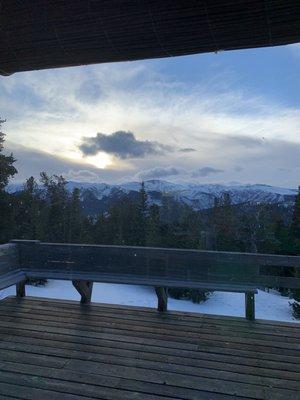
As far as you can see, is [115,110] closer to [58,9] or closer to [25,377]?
[25,377]

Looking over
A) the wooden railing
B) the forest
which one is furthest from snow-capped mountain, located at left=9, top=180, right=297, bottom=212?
the wooden railing

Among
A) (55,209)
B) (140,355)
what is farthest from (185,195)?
(140,355)

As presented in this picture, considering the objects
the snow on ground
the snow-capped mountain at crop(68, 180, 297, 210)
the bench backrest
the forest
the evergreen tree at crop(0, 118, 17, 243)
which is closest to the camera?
the bench backrest

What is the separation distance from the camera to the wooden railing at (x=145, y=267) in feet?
15.6

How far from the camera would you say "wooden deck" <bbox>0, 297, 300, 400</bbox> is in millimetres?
3051

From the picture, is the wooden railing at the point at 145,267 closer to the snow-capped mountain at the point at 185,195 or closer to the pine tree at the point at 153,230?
the pine tree at the point at 153,230

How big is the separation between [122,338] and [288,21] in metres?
3.45

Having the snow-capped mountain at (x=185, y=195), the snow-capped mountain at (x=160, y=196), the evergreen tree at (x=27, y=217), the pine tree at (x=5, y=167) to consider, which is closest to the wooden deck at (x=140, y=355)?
the pine tree at (x=5, y=167)

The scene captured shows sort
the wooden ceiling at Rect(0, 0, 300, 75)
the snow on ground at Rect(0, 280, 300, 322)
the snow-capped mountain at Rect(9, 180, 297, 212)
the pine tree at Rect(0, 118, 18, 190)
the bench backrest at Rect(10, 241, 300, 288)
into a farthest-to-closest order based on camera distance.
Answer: the snow-capped mountain at Rect(9, 180, 297, 212), the pine tree at Rect(0, 118, 18, 190), the snow on ground at Rect(0, 280, 300, 322), the bench backrest at Rect(10, 241, 300, 288), the wooden ceiling at Rect(0, 0, 300, 75)

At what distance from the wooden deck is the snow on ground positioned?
680cm

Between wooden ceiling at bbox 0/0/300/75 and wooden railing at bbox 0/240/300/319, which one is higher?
wooden ceiling at bbox 0/0/300/75

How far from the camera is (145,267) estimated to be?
5.10 meters

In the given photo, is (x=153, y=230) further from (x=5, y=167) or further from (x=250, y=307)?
(x=250, y=307)

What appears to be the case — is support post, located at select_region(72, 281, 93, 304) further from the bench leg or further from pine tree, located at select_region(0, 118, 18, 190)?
pine tree, located at select_region(0, 118, 18, 190)
